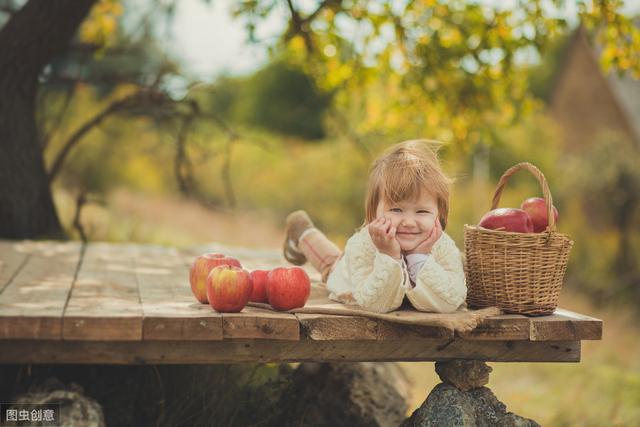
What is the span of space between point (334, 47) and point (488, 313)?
480 centimetres

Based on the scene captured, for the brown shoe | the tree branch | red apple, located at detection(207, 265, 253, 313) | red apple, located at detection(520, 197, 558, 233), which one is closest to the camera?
red apple, located at detection(207, 265, 253, 313)

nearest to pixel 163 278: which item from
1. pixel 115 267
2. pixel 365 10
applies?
pixel 115 267

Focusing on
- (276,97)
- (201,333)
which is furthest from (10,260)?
(276,97)

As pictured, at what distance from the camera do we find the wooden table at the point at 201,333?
277cm

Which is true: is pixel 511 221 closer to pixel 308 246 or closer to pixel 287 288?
pixel 287 288

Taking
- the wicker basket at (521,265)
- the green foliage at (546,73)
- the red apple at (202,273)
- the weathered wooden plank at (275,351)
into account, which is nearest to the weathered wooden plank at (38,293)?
the weathered wooden plank at (275,351)

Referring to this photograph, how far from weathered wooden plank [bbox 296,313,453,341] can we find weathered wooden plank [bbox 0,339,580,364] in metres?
0.13

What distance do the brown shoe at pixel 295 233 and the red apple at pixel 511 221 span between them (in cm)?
150

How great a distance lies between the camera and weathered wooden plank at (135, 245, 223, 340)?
2820mm

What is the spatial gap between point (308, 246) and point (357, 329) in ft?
4.94

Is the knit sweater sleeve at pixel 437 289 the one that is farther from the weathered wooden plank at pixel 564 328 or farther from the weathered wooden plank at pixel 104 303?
the weathered wooden plank at pixel 104 303

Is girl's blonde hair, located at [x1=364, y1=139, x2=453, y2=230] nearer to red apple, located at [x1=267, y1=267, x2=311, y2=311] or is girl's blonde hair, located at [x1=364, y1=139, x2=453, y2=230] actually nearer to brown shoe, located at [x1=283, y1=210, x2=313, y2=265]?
red apple, located at [x1=267, y1=267, x2=311, y2=311]

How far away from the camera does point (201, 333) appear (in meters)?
2.86

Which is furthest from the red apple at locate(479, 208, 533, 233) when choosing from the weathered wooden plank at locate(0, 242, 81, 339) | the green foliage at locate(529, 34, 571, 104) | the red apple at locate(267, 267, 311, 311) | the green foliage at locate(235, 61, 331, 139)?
the green foliage at locate(529, 34, 571, 104)
